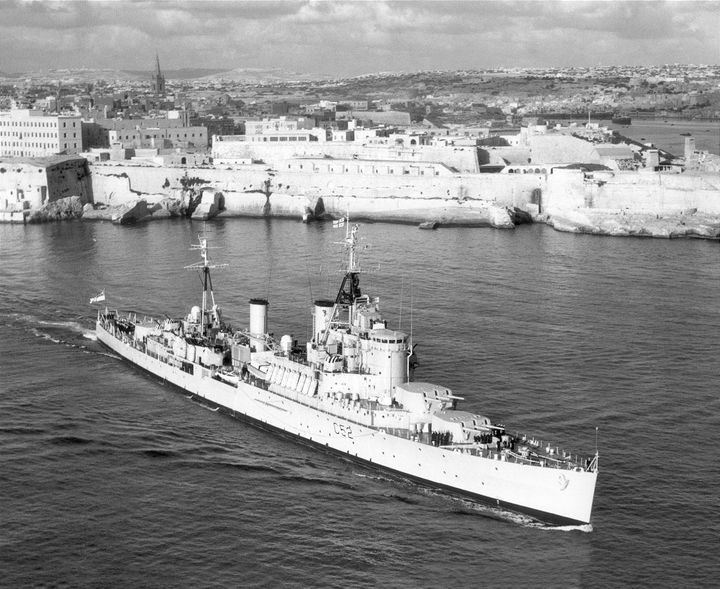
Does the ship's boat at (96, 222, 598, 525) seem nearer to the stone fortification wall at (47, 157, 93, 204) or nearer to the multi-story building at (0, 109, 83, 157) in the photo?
the stone fortification wall at (47, 157, 93, 204)

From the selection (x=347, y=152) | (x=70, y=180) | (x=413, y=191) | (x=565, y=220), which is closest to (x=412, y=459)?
(x=565, y=220)

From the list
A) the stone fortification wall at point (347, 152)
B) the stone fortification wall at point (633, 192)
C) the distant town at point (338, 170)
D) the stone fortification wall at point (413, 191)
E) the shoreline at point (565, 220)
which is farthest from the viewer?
the stone fortification wall at point (347, 152)

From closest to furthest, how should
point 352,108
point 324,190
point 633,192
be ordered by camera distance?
point 633,192 → point 324,190 → point 352,108

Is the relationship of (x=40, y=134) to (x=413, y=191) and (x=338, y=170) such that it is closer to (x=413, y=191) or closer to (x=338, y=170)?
(x=338, y=170)

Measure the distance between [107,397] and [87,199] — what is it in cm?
3580

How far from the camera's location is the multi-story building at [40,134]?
67625 millimetres

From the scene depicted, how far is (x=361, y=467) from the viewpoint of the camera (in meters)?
24.7

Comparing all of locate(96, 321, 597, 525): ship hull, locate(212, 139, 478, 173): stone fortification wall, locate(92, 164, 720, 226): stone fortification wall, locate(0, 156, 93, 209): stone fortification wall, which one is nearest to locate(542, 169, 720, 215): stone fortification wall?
locate(92, 164, 720, 226): stone fortification wall

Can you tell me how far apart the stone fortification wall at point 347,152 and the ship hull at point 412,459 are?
35802mm

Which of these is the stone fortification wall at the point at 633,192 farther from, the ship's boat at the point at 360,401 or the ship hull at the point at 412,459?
the ship hull at the point at 412,459

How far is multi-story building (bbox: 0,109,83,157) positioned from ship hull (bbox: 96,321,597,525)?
136 ft

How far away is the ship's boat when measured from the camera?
22.5m

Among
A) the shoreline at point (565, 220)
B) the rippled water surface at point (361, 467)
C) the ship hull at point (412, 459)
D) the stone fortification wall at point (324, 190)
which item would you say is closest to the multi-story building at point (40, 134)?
the stone fortification wall at point (324, 190)

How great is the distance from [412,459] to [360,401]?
2.43 m
